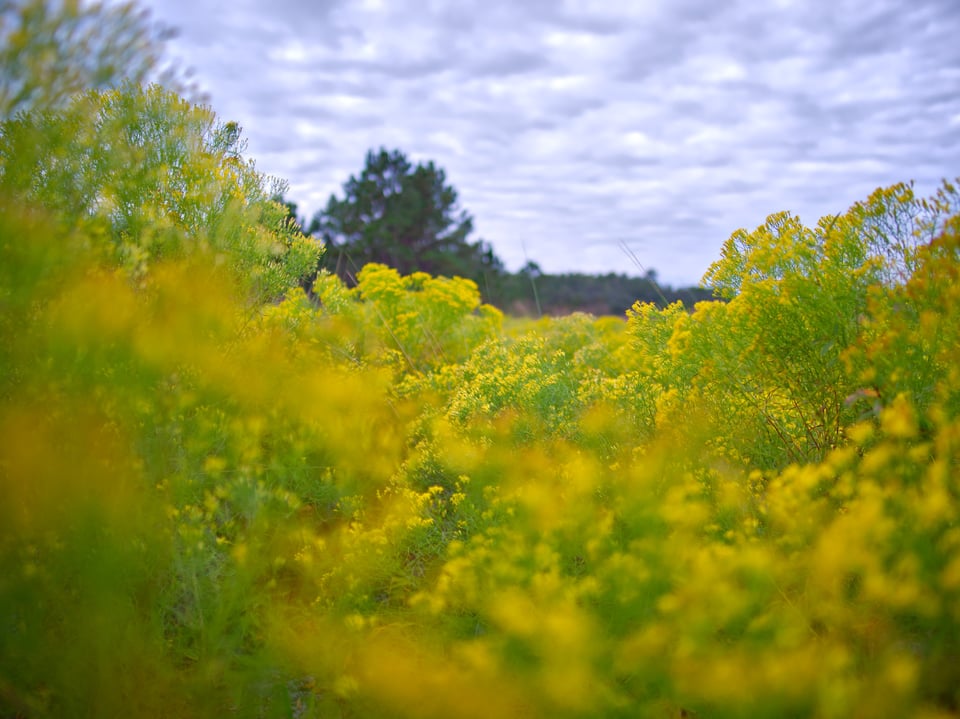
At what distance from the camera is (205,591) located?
259 cm

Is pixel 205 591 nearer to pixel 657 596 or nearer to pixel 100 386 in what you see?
pixel 100 386

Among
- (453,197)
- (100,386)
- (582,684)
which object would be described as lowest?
(582,684)

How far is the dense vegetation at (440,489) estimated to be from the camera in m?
1.93

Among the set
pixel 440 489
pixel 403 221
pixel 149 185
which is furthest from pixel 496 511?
pixel 403 221

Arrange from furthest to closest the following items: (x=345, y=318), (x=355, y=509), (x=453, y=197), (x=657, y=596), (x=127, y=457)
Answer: (x=453, y=197), (x=345, y=318), (x=355, y=509), (x=127, y=457), (x=657, y=596)

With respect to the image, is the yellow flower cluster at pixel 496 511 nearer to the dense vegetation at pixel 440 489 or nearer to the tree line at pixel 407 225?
the dense vegetation at pixel 440 489

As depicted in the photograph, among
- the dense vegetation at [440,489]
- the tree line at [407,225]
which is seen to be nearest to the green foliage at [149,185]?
the dense vegetation at [440,489]

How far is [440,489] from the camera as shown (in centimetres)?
307

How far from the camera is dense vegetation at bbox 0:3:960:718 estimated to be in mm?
1932

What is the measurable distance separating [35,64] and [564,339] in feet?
19.2

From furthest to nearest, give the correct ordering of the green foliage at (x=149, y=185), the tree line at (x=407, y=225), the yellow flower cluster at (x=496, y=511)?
the tree line at (x=407, y=225) < the green foliage at (x=149, y=185) < the yellow flower cluster at (x=496, y=511)

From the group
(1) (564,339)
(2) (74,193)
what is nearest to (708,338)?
(2) (74,193)

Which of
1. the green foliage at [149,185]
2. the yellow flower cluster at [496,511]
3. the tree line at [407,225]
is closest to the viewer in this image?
the yellow flower cluster at [496,511]

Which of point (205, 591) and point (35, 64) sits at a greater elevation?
point (35, 64)
